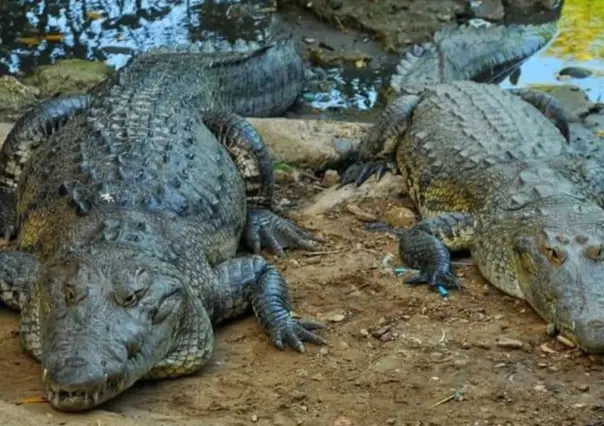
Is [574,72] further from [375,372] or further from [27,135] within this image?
[375,372]

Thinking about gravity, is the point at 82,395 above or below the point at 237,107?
above

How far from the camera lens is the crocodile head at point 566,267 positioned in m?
4.65

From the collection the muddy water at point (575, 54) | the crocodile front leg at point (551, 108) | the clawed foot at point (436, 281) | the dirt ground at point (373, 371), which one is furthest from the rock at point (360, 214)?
the muddy water at point (575, 54)

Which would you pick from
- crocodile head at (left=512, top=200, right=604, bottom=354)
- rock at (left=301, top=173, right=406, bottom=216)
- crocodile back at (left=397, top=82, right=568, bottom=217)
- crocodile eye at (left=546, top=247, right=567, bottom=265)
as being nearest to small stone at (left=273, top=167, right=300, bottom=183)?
rock at (left=301, top=173, right=406, bottom=216)

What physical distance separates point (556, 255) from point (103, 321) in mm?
2089

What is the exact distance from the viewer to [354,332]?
4.90 meters

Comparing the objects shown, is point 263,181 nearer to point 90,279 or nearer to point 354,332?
point 354,332

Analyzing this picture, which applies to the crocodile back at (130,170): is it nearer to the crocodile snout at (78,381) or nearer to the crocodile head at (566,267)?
the crocodile snout at (78,381)

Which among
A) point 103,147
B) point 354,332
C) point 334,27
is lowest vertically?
point 334,27

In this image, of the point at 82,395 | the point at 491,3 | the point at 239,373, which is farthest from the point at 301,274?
the point at 491,3

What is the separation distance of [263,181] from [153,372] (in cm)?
206

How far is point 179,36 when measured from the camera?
31.6 ft

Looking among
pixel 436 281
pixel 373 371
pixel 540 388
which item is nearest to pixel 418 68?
pixel 436 281

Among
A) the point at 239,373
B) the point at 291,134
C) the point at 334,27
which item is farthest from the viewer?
the point at 334,27
